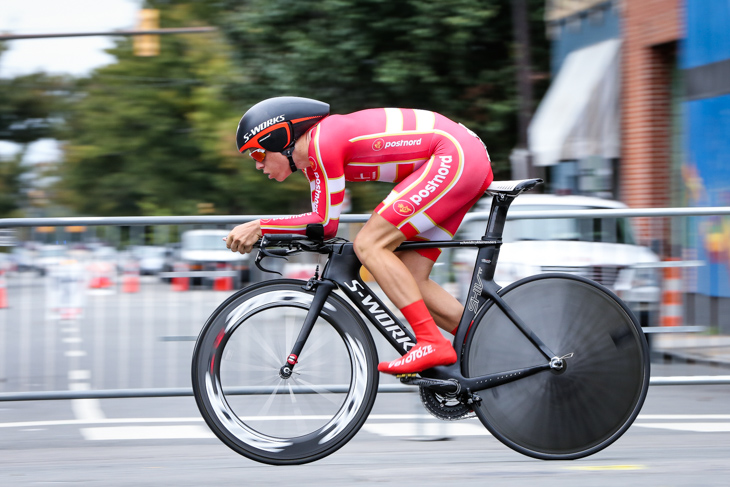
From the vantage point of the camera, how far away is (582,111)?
1612 centimetres

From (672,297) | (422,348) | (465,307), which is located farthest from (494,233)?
(672,297)

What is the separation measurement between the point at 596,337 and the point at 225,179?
1195 inches

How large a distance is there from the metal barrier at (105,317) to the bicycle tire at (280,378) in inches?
77.5

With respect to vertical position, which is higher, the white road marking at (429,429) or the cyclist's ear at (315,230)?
the cyclist's ear at (315,230)

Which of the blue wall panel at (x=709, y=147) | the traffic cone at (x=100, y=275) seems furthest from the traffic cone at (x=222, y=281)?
the blue wall panel at (x=709, y=147)

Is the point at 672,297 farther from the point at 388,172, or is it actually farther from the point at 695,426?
the point at 388,172

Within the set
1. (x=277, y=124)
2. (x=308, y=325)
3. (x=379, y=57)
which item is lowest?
(x=308, y=325)

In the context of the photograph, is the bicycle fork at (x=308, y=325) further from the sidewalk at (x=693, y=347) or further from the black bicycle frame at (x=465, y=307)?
the sidewalk at (x=693, y=347)

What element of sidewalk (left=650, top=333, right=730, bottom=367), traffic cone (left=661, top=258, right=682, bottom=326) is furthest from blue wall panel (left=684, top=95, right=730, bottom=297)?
traffic cone (left=661, top=258, right=682, bottom=326)

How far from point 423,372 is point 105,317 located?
2.91 metres

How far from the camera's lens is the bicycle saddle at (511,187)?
14.4 ft

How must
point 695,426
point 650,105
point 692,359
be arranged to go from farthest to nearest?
point 650,105, point 692,359, point 695,426

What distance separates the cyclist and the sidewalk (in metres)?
2.94

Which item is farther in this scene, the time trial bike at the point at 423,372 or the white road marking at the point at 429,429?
the white road marking at the point at 429,429
